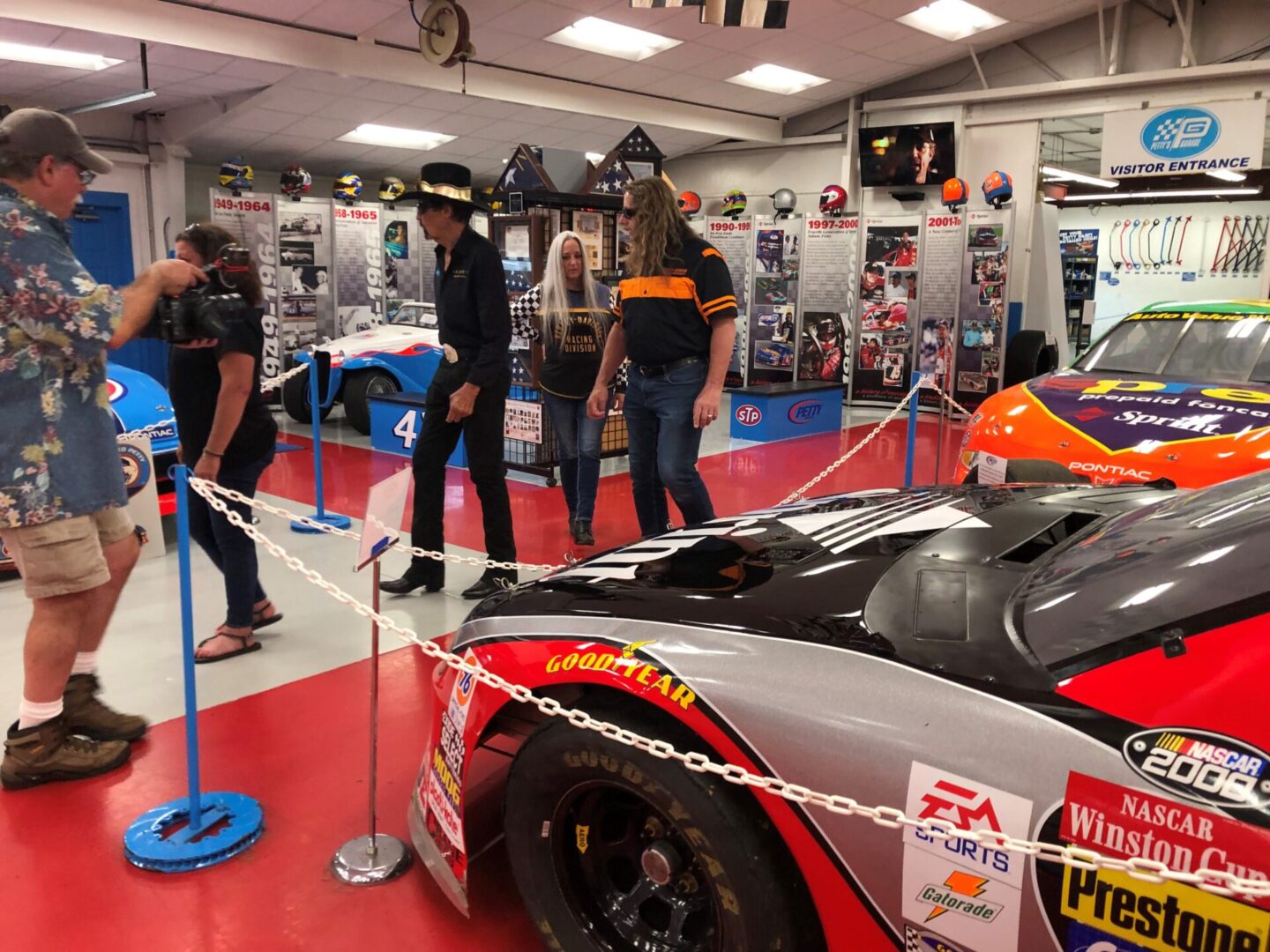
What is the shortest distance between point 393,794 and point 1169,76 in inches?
472

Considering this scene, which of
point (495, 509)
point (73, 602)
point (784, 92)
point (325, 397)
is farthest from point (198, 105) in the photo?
point (73, 602)

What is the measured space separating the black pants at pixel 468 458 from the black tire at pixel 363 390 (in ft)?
16.4

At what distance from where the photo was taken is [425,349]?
898 centimetres

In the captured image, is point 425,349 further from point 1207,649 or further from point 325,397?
point 1207,649

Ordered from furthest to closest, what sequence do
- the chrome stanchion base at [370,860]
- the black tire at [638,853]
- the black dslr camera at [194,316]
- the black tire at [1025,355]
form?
the black tire at [1025,355] < the black dslr camera at [194,316] < the chrome stanchion base at [370,860] < the black tire at [638,853]

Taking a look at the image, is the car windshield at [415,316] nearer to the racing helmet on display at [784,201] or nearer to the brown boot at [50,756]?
the racing helmet on display at [784,201]

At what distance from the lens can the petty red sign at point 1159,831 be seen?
113cm

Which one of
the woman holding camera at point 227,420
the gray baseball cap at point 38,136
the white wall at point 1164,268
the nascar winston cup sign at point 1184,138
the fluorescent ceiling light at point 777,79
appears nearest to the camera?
the gray baseball cap at point 38,136

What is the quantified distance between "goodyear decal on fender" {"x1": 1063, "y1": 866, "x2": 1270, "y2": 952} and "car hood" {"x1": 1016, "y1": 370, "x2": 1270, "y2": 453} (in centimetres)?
327

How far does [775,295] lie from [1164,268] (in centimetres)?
1037

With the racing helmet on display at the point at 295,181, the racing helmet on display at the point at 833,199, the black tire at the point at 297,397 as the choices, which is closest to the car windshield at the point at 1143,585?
the black tire at the point at 297,397

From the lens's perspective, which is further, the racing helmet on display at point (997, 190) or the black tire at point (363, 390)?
the racing helmet on display at point (997, 190)

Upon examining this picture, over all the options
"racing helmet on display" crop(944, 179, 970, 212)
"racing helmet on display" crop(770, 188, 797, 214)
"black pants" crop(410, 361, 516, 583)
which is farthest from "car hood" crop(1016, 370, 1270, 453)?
"racing helmet on display" crop(770, 188, 797, 214)

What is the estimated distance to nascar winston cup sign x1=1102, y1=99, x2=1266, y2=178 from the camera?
10569mm
